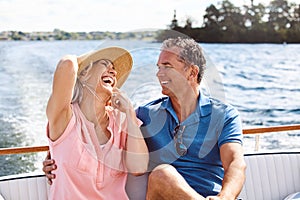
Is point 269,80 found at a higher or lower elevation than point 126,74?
lower

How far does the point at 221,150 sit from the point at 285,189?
553 millimetres

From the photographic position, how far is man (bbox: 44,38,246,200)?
2.01 metres

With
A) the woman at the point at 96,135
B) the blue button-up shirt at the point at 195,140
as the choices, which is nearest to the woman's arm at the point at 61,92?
the woman at the point at 96,135

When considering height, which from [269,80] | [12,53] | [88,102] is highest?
[88,102]

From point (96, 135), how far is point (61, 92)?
28 cm

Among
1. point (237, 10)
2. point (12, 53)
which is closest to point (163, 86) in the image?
point (12, 53)

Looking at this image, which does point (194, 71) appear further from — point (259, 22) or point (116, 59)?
point (259, 22)

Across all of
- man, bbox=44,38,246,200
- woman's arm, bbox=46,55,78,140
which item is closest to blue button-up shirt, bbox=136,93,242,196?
man, bbox=44,38,246,200

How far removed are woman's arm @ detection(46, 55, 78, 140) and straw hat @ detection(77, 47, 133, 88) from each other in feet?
0.33

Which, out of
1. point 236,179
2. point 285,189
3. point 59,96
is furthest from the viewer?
point 285,189

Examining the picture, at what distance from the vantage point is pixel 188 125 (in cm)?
205

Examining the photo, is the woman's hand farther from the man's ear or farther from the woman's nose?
the man's ear

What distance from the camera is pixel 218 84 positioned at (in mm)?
2039

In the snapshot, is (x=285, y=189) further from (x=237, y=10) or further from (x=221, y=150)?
(x=237, y=10)
